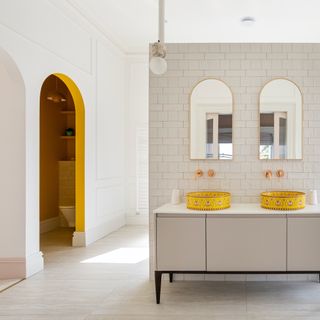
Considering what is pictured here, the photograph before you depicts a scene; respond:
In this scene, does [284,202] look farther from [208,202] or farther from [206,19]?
[206,19]

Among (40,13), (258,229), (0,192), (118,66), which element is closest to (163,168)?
(258,229)

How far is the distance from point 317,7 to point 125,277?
4.37 metres

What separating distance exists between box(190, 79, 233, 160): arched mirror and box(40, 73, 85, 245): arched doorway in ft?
9.93

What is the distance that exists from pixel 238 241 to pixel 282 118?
1451 mm

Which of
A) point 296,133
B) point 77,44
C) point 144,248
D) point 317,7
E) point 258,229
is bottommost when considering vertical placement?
point 144,248

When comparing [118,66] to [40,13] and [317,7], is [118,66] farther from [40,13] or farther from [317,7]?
[317,7]

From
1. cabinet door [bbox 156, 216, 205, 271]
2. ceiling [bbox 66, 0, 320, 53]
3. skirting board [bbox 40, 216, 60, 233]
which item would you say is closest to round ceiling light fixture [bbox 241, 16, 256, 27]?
ceiling [bbox 66, 0, 320, 53]

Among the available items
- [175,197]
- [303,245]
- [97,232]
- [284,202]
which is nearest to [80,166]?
[97,232]

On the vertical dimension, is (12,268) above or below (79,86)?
below

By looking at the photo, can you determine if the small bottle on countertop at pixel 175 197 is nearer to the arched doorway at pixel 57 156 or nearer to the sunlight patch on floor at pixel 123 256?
the sunlight patch on floor at pixel 123 256

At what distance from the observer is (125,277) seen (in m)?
4.14

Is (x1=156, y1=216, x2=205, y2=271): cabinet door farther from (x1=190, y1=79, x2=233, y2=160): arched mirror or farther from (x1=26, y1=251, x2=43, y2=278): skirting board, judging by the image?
(x1=26, y1=251, x2=43, y2=278): skirting board

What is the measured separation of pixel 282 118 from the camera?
3938 millimetres

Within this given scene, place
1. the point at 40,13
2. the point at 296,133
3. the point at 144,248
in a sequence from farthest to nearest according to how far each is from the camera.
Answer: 1. the point at 144,248
2. the point at 40,13
3. the point at 296,133
